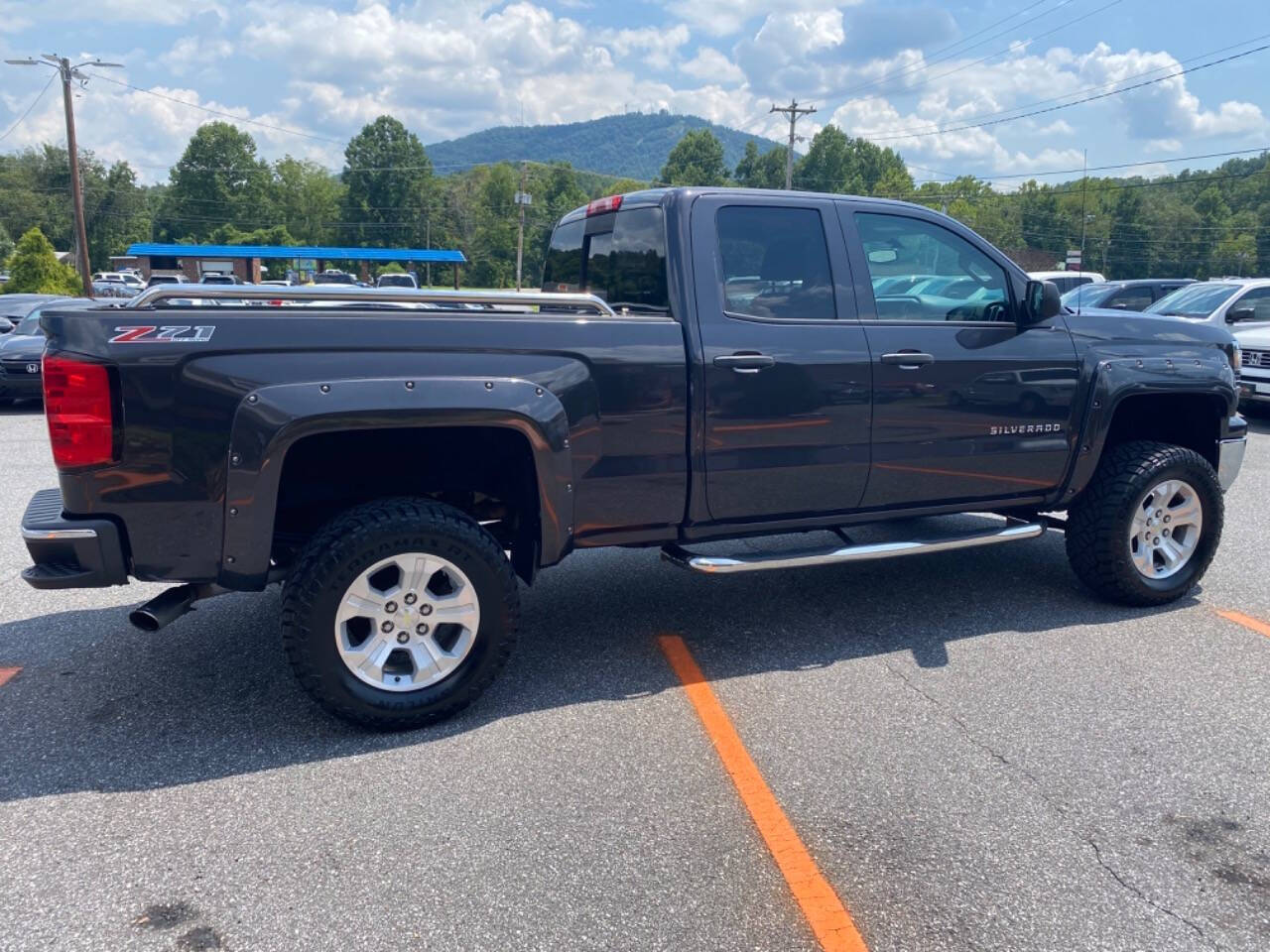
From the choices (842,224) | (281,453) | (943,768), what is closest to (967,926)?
(943,768)

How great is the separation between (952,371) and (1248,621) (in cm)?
212

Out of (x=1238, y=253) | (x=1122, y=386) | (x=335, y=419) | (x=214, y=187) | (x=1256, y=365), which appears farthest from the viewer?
(x=214, y=187)

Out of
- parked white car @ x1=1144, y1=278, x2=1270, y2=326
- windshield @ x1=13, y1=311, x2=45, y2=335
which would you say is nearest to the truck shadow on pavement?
parked white car @ x1=1144, y1=278, x2=1270, y2=326

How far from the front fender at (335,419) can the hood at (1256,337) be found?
39.4 feet

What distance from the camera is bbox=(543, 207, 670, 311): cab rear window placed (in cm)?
438

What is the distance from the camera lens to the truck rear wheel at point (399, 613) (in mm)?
3570

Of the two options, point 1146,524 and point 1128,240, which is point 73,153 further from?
point 1128,240

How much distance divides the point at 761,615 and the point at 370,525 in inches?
89.7

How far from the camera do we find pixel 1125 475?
16.8ft

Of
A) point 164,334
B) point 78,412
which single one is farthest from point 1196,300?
point 78,412

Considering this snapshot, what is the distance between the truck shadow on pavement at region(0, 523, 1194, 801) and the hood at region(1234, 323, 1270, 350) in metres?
8.45

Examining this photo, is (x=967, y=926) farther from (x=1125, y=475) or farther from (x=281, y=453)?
(x=1125, y=475)

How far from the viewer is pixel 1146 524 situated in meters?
5.24

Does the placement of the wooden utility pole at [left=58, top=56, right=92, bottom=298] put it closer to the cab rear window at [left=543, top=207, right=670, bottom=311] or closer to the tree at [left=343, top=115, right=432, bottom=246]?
the cab rear window at [left=543, top=207, right=670, bottom=311]
